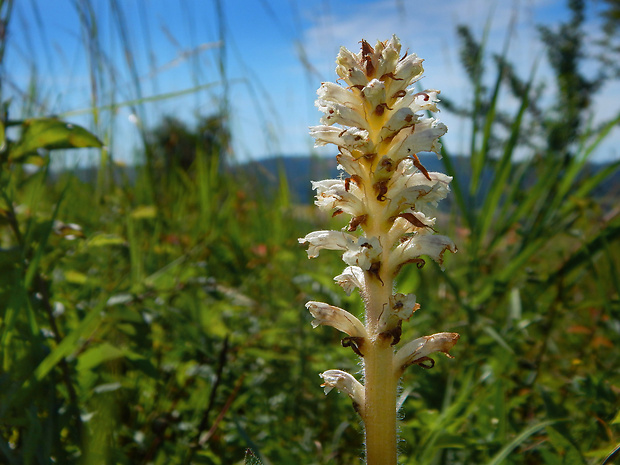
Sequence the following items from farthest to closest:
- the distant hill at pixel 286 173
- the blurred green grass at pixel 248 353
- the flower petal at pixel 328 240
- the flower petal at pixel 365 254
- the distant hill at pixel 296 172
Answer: the distant hill at pixel 296 172 → the distant hill at pixel 286 173 → the blurred green grass at pixel 248 353 → the flower petal at pixel 328 240 → the flower petal at pixel 365 254

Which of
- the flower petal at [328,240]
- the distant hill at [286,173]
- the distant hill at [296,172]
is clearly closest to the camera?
the flower petal at [328,240]

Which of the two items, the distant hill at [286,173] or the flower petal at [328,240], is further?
the distant hill at [286,173]

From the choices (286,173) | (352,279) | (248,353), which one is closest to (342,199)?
(352,279)

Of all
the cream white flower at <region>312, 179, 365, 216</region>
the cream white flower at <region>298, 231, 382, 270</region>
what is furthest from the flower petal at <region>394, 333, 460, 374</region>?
the cream white flower at <region>312, 179, 365, 216</region>

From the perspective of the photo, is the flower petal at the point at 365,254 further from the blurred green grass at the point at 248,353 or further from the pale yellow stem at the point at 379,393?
the blurred green grass at the point at 248,353

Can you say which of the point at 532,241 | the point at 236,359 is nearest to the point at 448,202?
the point at 532,241

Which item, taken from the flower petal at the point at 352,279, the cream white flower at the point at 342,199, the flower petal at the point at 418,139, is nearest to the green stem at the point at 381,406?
the flower petal at the point at 352,279

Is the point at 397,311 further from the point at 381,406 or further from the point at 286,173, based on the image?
the point at 286,173
